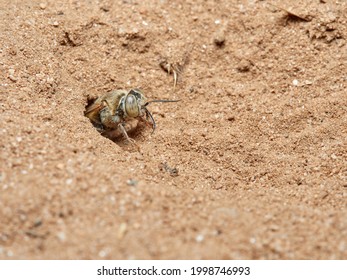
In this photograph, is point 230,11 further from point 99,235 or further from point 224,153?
point 99,235

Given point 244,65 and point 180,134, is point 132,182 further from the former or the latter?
point 244,65

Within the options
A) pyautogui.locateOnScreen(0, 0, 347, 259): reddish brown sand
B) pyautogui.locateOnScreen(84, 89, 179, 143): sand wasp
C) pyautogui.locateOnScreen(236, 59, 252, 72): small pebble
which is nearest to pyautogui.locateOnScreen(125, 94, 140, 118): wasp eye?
pyautogui.locateOnScreen(84, 89, 179, 143): sand wasp

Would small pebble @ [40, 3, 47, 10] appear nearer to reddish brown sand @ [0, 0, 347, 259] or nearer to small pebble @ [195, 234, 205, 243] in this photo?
reddish brown sand @ [0, 0, 347, 259]

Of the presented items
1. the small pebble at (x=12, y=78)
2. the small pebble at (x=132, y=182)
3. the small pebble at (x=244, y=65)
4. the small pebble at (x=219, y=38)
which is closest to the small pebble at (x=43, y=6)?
the small pebble at (x=12, y=78)

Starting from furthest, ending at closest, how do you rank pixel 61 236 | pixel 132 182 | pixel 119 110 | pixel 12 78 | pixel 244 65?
pixel 244 65 → pixel 119 110 → pixel 12 78 → pixel 132 182 → pixel 61 236

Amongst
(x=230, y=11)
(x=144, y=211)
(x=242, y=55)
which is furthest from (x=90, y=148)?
(x=230, y=11)

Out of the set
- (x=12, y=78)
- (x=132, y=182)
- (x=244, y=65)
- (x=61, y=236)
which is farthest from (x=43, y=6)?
(x=61, y=236)
